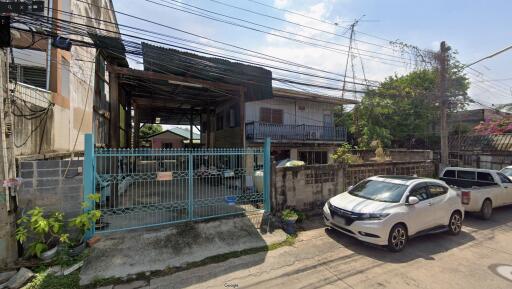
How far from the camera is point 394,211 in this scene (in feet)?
18.2

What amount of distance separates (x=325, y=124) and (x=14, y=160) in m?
16.8

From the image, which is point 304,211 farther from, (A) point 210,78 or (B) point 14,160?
(B) point 14,160

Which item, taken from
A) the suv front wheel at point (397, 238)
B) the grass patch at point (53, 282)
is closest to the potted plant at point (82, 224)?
the grass patch at point (53, 282)

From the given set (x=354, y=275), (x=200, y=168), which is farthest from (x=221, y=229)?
(x=354, y=275)

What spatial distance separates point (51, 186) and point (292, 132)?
502 inches

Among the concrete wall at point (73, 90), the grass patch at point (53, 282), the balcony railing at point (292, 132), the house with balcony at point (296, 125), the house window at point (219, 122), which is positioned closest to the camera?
the grass patch at point (53, 282)

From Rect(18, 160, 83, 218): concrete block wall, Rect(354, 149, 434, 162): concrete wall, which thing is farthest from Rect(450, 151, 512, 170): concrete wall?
Rect(18, 160, 83, 218): concrete block wall

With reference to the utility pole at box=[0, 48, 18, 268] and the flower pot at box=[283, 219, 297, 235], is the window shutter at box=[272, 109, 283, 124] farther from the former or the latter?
the utility pole at box=[0, 48, 18, 268]

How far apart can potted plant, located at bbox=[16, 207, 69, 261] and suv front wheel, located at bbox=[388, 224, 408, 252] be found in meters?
6.40

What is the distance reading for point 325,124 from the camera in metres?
18.3

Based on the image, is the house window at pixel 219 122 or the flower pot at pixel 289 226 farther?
the house window at pixel 219 122

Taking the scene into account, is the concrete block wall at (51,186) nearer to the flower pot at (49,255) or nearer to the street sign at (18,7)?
the flower pot at (49,255)

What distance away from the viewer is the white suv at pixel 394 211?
541cm

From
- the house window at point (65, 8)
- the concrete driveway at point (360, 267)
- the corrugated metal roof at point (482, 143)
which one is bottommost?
the concrete driveway at point (360, 267)
